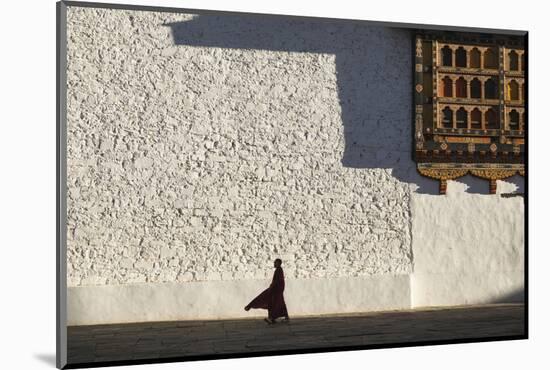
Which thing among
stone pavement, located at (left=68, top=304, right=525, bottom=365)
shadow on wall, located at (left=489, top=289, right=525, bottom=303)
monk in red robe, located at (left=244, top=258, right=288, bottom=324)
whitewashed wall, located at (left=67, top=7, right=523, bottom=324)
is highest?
whitewashed wall, located at (left=67, top=7, right=523, bottom=324)

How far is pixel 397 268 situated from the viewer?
10.4m

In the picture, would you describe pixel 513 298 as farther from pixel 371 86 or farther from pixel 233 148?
pixel 233 148

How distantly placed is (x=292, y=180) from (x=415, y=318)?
2.44 m

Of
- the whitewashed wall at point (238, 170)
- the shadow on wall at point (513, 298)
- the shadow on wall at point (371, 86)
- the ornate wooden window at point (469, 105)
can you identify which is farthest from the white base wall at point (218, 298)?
the ornate wooden window at point (469, 105)

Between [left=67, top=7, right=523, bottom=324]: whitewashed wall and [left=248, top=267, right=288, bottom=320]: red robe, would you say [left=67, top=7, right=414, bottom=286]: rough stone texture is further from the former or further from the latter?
[left=248, top=267, right=288, bottom=320]: red robe

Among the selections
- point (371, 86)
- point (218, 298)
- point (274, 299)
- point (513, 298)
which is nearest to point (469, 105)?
point (371, 86)

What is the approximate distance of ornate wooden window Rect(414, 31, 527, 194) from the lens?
10477 millimetres

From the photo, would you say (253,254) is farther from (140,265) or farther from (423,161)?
(423,161)

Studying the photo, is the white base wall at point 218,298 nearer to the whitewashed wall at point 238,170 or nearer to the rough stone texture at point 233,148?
the whitewashed wall at point 238,170

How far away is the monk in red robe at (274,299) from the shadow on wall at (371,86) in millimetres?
1848

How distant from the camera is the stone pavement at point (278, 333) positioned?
817cm

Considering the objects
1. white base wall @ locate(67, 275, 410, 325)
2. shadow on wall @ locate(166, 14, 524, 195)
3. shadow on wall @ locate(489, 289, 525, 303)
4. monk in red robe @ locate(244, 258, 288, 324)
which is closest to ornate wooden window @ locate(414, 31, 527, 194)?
shadow on wall @ locate(166, 14, 524, 195)

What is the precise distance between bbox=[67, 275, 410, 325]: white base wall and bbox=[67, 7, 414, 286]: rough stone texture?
130mm

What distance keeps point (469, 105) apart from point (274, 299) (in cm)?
396
